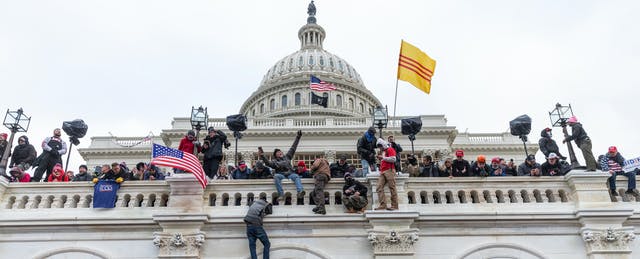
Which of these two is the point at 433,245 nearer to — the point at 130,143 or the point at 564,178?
the point at 564,178

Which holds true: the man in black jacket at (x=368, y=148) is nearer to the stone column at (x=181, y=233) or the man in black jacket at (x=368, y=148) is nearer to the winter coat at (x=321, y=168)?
the winter coat at (x=321, y=168)

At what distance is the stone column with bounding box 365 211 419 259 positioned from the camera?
10.7 m

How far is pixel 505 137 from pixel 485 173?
42.8 m

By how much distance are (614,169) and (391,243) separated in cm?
626

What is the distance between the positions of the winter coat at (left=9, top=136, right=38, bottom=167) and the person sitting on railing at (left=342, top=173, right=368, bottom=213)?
8605mm

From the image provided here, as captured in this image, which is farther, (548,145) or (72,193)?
(548,145)

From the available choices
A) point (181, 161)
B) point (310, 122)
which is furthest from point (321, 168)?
point (310, 122)

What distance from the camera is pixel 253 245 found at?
34.3 feet

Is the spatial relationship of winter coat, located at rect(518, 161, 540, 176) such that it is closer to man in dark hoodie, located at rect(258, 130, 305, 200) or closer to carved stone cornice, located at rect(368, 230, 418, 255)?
carved stone cornice, located at rect(368, 230, 418, 255)

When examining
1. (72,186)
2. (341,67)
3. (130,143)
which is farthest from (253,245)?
(341,67)

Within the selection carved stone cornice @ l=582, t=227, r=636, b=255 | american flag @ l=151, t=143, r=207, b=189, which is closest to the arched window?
american flag @ l=151, t=143, r=207, b=189

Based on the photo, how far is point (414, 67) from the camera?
18.2 m

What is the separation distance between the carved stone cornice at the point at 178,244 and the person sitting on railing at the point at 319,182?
2.64 metres

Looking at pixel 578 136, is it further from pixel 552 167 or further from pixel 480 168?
pixel 480 168
